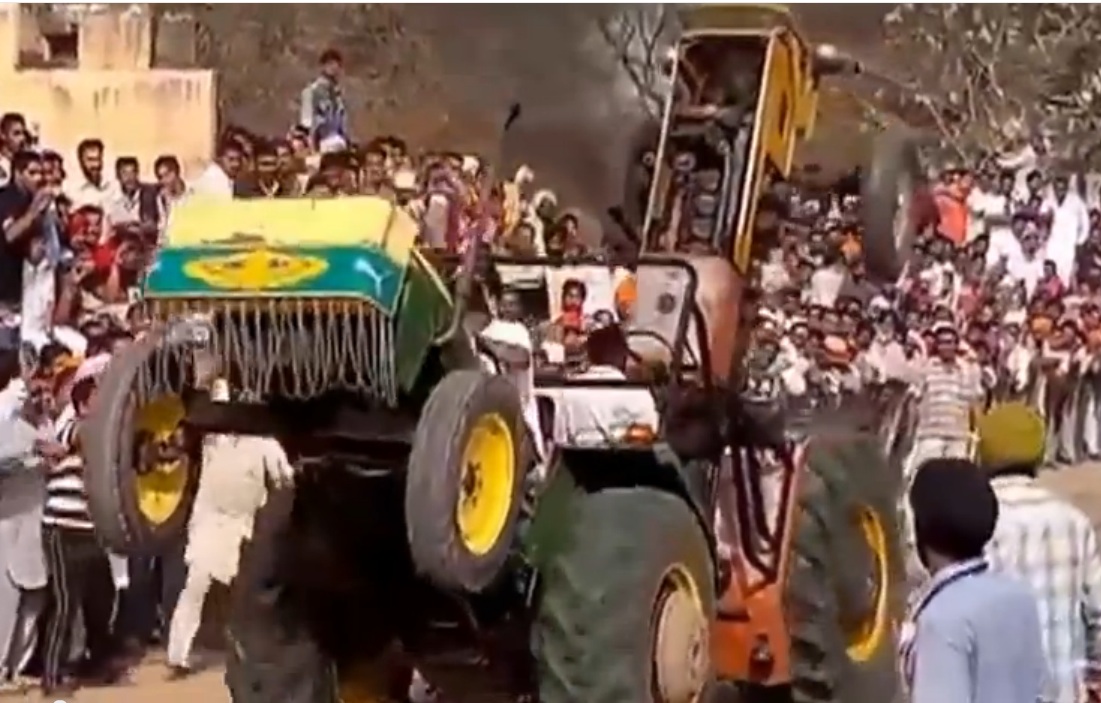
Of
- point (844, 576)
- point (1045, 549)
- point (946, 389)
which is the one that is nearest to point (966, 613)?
point (1045, 549)

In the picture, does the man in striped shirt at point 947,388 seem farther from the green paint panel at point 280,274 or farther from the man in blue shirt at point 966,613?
the man in blue shirt at point 966,613

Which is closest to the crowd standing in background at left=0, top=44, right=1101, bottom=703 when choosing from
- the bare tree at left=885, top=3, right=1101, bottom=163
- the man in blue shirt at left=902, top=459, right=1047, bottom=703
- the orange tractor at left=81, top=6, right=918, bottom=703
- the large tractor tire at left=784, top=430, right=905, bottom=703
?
the bare tree at left=885, top=3, right=1101, bottom=163

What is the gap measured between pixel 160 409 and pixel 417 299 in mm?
363

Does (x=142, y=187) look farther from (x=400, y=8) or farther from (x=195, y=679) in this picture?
(x=195, y=679)

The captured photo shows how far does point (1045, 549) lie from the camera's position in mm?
3018

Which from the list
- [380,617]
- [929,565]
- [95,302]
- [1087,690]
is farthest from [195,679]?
[929,565]

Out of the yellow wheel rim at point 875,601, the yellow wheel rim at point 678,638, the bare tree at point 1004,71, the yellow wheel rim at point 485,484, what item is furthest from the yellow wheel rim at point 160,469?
the bare tree at point 1004,71

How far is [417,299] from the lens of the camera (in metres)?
2.96

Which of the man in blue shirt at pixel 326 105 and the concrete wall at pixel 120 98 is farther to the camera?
the man in blue shirt at pixel 326 105

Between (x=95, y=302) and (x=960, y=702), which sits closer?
(x=960, y=702)

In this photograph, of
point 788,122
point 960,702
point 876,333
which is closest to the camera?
point 960,702

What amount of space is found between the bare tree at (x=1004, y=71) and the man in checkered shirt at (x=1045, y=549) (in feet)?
6.91

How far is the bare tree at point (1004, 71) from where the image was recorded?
4.98 metres

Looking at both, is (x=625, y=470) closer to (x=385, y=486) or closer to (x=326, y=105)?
(x=385, y=486)
